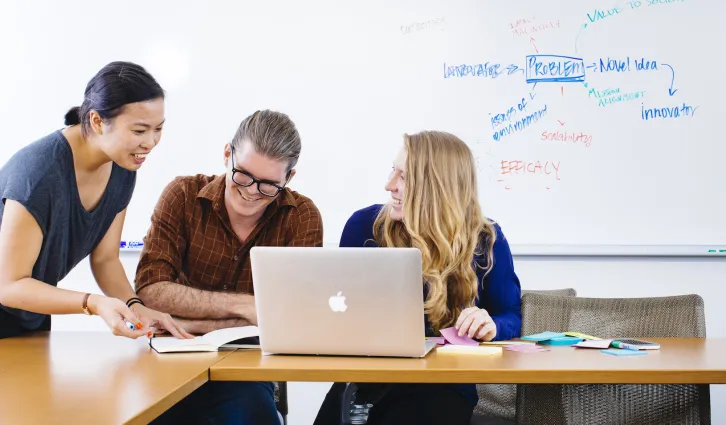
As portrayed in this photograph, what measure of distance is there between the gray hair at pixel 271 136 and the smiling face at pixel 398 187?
0.97 ft

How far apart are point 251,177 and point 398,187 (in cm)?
42

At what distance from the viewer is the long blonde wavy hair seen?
2062mm

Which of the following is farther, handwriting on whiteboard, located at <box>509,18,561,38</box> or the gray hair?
handwriting on whiteboard, located at <box>509,18,561,38</box>

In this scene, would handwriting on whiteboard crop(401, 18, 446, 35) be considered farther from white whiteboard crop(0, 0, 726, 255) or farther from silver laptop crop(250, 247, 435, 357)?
silver laptop crop(250, 247, 435, 357)

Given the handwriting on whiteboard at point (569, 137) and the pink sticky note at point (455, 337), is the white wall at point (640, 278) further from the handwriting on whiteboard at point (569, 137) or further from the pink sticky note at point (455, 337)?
the pink sticky note at point (455, 337)

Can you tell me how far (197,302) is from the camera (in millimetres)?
2102

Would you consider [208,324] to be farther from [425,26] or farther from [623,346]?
[425,26]

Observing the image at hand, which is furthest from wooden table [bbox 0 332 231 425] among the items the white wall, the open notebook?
the white wall

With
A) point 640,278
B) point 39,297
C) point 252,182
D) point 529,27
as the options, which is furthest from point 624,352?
point 529,27

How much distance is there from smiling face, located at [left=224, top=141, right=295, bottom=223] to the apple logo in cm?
66

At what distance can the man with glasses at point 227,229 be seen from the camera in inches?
83.2

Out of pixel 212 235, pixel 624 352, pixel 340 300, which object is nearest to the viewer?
pixel 340 300

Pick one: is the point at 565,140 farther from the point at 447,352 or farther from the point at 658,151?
the point at 447,352

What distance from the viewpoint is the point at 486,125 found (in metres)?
3.11
